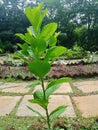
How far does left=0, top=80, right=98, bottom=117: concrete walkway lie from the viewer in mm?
2608

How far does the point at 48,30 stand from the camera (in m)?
1.37

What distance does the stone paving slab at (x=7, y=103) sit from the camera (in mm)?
2705

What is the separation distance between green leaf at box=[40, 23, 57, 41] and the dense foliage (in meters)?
17.3

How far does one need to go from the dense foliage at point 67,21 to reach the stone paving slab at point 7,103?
612 inches

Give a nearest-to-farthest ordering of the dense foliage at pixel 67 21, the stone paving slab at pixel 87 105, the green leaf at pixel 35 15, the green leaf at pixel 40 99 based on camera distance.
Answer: the green leaf at pixel 35 15
the green leaf at pixel 40 99
the stone paving slab at pixel 87 105
the dense foliage at pixel 67 21

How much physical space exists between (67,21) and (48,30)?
20.2m

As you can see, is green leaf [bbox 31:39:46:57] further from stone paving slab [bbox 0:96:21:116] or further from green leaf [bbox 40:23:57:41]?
stone paving slab [bbox 0:96:21:116]

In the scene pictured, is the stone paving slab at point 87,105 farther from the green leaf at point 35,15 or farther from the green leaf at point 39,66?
the green leaf at point 35,15

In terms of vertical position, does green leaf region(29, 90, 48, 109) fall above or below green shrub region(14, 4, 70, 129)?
below

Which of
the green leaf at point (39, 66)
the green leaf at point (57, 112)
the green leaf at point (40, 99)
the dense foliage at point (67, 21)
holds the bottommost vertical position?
the dense foliage at point (67, 21)

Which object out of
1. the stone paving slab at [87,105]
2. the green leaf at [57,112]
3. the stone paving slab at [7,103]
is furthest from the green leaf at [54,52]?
the stone paving slab at [7,103]

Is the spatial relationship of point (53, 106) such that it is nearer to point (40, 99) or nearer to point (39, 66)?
point (40, 99)

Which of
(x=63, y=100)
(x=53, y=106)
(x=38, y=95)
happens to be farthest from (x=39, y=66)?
(x=63, y=100)

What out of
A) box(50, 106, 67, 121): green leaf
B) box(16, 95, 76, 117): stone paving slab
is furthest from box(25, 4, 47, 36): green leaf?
box(16, 95, 76, 117): stone paving slab
